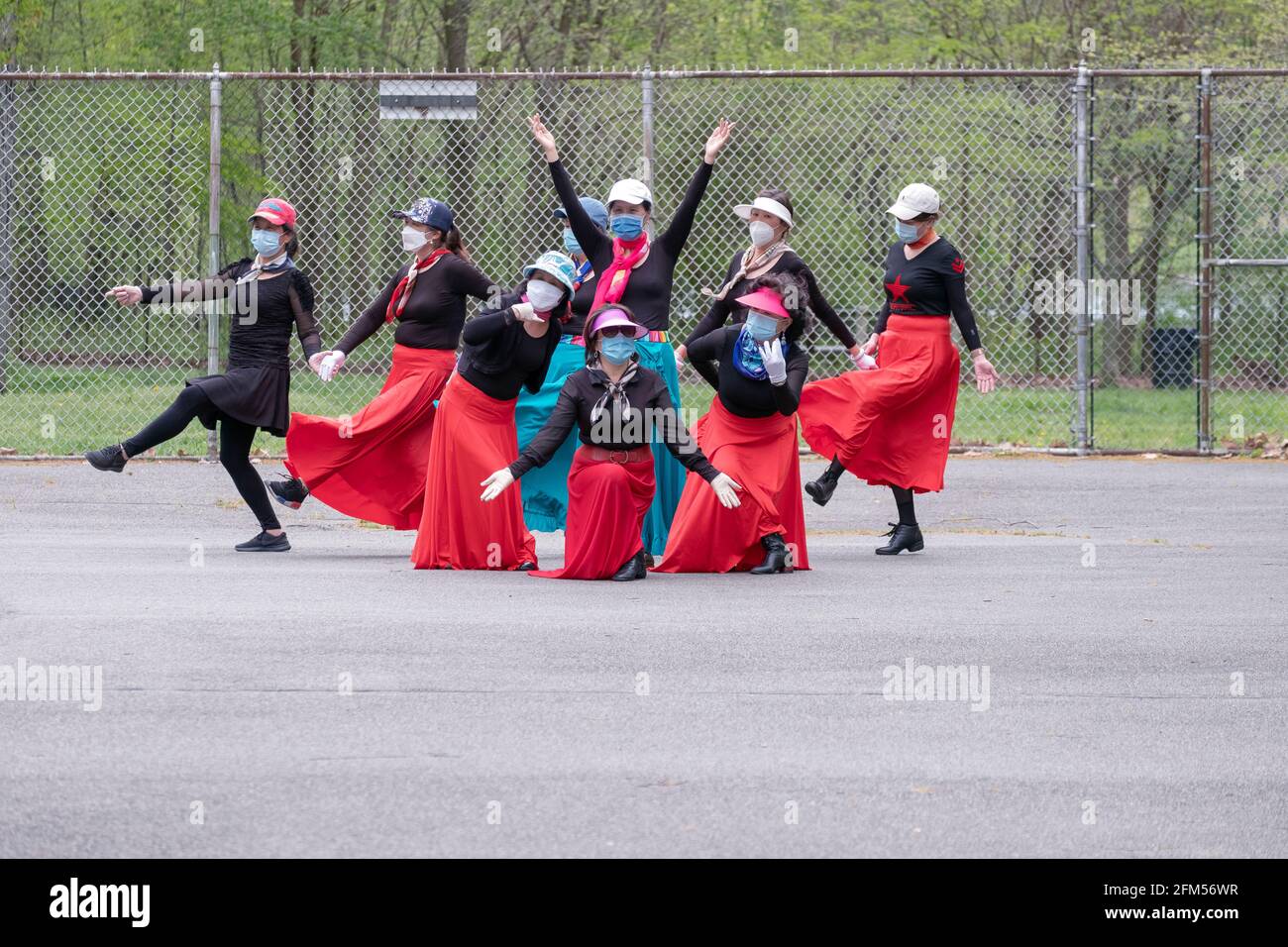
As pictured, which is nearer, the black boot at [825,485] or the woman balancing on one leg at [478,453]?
the woman balancing on one leg at [478,453]

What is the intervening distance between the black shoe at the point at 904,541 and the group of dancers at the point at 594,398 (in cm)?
1

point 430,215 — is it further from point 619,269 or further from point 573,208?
point 619,269

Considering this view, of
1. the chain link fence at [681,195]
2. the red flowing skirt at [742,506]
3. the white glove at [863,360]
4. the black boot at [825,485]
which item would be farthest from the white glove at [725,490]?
the chain link fence at [681,195]

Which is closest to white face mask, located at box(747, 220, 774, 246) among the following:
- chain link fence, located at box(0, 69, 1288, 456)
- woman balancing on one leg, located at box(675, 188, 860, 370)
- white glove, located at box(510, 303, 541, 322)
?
woman balancing on one leg, located at box(675, 188, 860, 370)

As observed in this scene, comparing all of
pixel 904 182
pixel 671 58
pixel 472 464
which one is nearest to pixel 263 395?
pixel 472 464

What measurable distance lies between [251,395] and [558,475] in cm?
174

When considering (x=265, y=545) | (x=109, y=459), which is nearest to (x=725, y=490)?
(x=265, y=545)

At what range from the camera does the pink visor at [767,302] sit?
10336 mm

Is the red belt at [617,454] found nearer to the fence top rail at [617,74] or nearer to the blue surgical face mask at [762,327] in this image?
the blue surgical face mask at [762,327]

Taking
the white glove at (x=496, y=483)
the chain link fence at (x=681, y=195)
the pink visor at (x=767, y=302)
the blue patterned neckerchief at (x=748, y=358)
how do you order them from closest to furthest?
the white glove at (x=496, y=483) → the pink visor at (x=767, y=302) → the blue patterned neckerchief at (x=748, y=358) → the chain link fence at (x=681, y=195)

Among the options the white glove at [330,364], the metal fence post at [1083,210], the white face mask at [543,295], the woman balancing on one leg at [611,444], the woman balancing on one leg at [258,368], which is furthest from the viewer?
the metal fence post at [1083,210]

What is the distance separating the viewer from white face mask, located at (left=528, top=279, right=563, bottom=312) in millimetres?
10180

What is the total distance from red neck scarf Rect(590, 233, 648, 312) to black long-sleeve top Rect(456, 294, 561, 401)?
0.32 metres

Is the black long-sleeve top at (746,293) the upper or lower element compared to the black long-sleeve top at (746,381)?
upper
